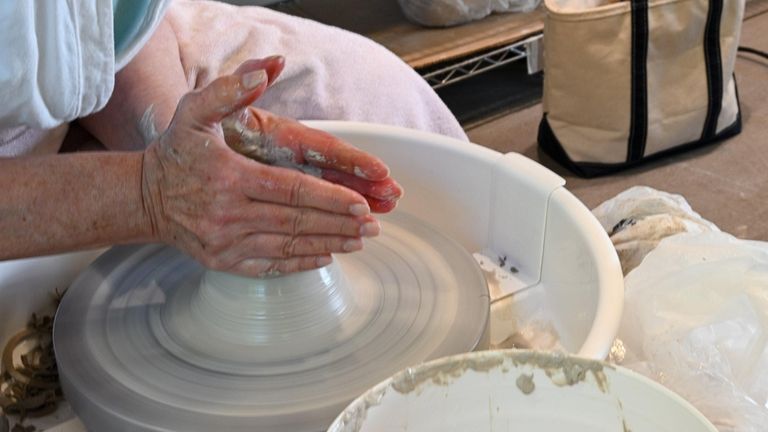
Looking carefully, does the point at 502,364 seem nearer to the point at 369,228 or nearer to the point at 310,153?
the point at 369,228

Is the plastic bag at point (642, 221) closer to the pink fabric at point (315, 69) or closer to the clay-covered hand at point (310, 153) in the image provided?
the pink fabric at point (315, 69)

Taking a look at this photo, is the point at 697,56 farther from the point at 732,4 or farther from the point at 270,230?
the point at 270,230

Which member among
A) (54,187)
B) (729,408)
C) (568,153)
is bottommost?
(568,153)

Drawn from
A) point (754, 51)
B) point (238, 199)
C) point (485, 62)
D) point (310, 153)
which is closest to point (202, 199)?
point (238, 199)

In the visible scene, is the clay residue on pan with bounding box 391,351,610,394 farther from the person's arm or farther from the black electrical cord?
the black electrical cord

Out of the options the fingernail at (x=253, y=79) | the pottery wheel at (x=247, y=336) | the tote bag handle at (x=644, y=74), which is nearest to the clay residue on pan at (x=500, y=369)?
the pottery wheel at (x=247, y=336)

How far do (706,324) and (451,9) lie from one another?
152 centimetres

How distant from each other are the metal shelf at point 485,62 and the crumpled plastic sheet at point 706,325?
1.27 meters

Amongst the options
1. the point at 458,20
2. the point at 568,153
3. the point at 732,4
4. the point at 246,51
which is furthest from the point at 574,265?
the point at 458,20

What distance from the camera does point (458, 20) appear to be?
7.61 feet

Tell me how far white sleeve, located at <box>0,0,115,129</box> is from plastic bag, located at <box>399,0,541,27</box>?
140 centimetres

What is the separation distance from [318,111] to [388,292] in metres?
0.40

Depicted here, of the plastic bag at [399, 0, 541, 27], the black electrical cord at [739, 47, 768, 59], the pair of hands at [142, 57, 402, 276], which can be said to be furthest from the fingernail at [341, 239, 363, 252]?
the black electrical cord at [739, 47, 768, 59]

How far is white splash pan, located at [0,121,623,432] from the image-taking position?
3.10 feet
